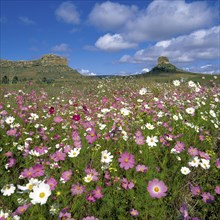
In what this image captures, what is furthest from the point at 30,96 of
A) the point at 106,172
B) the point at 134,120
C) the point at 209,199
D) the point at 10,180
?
the point at 209,199

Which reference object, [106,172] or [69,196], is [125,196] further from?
[69,196]

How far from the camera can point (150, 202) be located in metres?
2.50

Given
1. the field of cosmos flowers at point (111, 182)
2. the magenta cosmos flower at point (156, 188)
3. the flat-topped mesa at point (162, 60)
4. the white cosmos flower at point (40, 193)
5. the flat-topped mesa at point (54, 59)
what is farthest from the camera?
the flat-topped mesa at point (54, 59)

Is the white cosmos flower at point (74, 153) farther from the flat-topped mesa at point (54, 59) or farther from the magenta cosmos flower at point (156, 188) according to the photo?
the flat-topped mesa at point (54, 59)

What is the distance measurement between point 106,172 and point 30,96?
5.96 metres

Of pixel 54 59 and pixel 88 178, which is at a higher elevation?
pixel 54 59

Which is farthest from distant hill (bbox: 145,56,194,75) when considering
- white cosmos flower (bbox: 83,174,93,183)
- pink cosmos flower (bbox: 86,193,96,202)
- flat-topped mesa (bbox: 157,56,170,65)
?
pink cosmos flower (bbox: 86,193,96,202)

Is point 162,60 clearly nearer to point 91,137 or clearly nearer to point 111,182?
point 91,137

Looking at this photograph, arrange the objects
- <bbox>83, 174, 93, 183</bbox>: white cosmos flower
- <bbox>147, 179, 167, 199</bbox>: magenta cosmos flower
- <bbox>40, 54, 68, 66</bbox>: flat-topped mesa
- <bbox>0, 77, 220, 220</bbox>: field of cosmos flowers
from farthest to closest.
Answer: <bbox>40, 54, 68, 66</bbox>: flat-topped mesa
<bbox>83, 174, 93, 183</bbox>: white cosmos flower
<bbox>0, 77, 220, 220</bbox>: field of cosmos flowers
<bbox>147, 179, 167, 199</bbox>: magenta cosmos flower

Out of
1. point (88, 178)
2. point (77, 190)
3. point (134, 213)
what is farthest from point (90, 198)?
point (134, 213)

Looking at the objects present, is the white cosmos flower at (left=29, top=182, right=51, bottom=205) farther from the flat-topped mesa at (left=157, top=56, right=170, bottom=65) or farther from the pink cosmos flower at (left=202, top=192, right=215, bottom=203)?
the flat-topped mesa at (left=157, top=56, right=170, bottom=65)

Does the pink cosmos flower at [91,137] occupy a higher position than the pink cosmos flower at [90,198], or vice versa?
the pink cosmos flower at [91,137]

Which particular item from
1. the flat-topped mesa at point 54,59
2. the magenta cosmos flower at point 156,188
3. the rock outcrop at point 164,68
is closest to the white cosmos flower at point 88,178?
the magenta cosmos flower at point 156,188

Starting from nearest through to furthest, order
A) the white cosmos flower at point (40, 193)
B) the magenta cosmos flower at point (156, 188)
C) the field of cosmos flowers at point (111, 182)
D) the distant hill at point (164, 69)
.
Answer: the white cosmos flower at point (40, 193)
the magenta cosmos flower at point (156, 188)
the field of cosmos flowers at point (111, 182)
the distant hill at point (164, 69)
